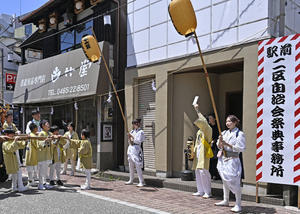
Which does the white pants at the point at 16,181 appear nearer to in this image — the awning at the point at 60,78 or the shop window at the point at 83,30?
the awning at the point at 60,78

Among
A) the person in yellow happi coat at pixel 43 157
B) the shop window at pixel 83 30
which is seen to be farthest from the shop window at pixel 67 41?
the person in yellow happi coat at pixel 43 157

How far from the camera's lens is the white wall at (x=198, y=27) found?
24.5ft

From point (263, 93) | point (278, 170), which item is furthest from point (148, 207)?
point (263, 93)

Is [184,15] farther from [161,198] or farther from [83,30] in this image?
[83,30]

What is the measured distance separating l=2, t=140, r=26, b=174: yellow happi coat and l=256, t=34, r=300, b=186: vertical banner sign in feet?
20.1

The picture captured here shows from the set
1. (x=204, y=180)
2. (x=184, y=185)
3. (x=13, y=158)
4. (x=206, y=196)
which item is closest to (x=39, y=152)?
(x=13, y=158)

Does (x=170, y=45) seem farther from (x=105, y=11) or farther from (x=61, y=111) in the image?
(x=61, y=111)

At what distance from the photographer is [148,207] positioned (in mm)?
6488

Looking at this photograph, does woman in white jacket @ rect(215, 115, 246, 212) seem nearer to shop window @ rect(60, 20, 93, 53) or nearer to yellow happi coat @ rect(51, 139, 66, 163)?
yellow happi coat @ rect(51, 139, 66, 163)

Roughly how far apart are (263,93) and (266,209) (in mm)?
2574

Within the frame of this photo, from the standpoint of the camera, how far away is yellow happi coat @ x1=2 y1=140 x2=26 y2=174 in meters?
7.68

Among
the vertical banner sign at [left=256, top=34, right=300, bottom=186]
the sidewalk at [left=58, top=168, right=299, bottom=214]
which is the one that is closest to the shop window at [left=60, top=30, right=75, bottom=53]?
the sidewalk at [left=58, top=168, right=299, bottom=214]

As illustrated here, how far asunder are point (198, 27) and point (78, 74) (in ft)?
18.2

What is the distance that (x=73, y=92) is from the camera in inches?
472
